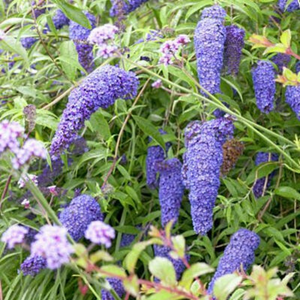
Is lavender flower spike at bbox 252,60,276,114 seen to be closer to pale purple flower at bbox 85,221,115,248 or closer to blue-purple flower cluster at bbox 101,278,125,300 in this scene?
blue-purple flower cluster at bbox 101,278,125,300

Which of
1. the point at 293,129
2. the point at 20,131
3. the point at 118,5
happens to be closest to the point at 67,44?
the point at 118,5

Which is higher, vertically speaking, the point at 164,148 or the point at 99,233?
the point at 99,233

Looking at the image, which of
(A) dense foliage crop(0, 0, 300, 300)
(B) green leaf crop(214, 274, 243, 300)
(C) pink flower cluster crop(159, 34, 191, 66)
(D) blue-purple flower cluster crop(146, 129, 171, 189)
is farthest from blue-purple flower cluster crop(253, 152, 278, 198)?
(B) green leaf crop(214, 274, 243, 300)

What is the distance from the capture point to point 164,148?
105 inches

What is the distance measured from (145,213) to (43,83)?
773 mm

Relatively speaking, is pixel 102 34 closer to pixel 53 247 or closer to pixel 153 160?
pixel 53 247

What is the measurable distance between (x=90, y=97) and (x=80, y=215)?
16.1 inches

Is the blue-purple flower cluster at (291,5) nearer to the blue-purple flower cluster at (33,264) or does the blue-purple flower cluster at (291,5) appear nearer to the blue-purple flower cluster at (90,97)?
the blue-purple flower cluster at (90,97)

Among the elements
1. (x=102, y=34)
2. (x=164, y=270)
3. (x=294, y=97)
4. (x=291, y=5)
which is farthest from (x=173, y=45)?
(x=164, y=270)

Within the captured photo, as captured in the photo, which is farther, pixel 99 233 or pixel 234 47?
pixel 234 47

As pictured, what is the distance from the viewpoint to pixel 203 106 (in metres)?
2.55

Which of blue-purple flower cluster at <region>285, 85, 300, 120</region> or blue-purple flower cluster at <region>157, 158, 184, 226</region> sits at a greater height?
blue-purple flower cluster at <region>285, 85, 300, 120</region>

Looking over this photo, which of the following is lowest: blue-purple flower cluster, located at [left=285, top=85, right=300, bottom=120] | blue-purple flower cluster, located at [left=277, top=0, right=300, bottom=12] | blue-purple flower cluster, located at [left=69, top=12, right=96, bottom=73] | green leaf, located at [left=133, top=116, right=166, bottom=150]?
green leaf, located at [left=133, top=116, right=166, bottom=150]

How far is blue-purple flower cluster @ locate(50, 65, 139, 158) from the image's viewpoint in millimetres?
2098
